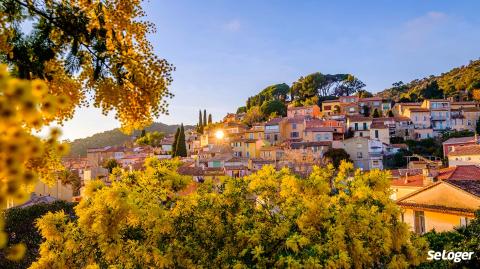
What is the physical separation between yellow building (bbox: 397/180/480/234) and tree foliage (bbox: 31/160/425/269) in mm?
10338

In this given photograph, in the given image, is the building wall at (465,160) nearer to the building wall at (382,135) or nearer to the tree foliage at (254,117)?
→ the building wall at (382,135)

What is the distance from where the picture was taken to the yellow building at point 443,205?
18875 mm

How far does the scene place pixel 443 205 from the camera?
1988 cm

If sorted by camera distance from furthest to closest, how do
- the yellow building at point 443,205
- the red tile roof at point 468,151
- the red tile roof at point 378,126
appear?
1. the red tile roof at point 378,126
2. the red tile roof at point 468,151
3. the yellow building at point 443,205

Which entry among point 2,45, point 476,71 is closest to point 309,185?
point 2,45

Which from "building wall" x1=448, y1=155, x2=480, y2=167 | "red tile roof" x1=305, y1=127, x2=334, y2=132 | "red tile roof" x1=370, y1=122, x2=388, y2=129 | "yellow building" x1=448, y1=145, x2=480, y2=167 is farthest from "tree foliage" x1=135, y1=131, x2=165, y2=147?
"yellow building" x1=448, y1=145, x2=480, y2=167

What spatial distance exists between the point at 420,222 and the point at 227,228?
51.3 feet

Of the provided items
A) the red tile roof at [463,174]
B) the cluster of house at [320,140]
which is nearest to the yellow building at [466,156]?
the cluster of house at [320,140]

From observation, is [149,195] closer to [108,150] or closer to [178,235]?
[178,235]

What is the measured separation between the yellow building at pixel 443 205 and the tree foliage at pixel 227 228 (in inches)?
407

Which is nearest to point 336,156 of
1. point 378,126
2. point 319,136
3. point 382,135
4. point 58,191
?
point 319,136

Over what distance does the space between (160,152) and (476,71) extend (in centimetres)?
7746

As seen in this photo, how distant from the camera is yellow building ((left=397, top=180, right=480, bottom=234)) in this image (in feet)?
61.9

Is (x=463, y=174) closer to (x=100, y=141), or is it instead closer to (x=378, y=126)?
(x=378, y=126)
